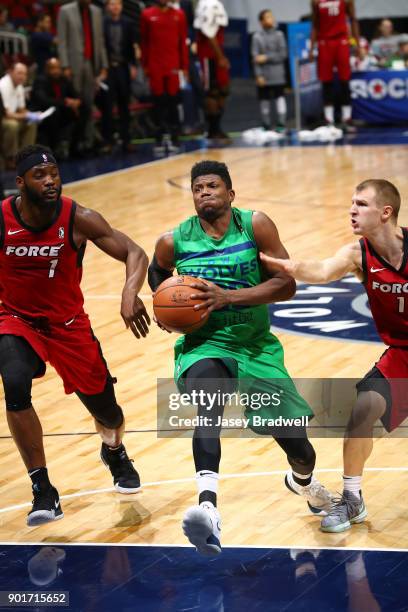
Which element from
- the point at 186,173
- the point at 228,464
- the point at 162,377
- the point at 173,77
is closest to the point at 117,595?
the point at 228,464

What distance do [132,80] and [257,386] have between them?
53.4 feet

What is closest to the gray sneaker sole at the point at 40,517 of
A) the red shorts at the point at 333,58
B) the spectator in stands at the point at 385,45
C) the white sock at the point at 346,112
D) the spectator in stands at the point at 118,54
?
the spectator in stands at the point at 118,54

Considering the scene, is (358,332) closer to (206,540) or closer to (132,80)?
(206,540)

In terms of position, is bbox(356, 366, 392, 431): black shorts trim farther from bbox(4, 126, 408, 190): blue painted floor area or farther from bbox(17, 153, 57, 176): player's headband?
bbox(4, 126, 408, 190): blue painted floor area

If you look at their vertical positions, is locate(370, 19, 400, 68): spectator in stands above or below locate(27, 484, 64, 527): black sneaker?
above

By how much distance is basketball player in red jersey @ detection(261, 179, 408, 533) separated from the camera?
17.7 ft

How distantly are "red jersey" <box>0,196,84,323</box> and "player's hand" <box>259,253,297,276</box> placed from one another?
Result: 3.27ft

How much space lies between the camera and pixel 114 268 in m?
11.6

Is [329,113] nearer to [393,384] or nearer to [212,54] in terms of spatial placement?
[212,54]

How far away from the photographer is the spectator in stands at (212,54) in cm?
1945

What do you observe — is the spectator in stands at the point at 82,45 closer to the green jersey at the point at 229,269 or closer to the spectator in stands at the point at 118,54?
the spectator in stands at the point at 118,54

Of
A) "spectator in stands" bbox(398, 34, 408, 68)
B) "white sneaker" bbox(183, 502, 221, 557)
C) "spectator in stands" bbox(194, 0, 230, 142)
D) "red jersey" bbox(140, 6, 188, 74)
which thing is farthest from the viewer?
"spectator in stands" bbox(398, 34, 408, 68)

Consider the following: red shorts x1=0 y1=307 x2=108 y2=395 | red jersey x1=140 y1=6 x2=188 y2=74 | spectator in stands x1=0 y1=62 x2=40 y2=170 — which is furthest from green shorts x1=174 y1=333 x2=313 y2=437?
red jersey x1=140 y1=6 x2=188 y2=74

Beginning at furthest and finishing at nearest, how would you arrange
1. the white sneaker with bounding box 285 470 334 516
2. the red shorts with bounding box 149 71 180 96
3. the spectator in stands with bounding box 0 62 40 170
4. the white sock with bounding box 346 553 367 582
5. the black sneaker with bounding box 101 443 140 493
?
the red shorts with bounding box 149 71 180 96 → the spectator in stands with bounding box 0 62 40 170 → the black sneaker with bounding box 101 443 140 493 → the white sneaker with bounding box 285 470 334 516 → the white sock with bounding box 346 553 367 582
